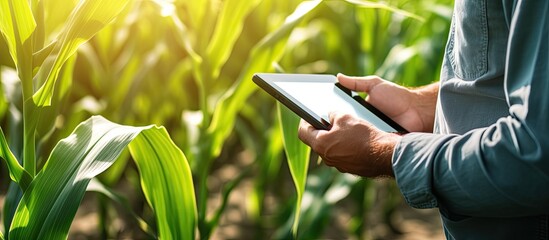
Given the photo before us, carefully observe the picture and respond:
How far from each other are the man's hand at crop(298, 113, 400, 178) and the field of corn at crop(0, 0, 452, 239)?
261 mm

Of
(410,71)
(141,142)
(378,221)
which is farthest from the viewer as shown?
(378,221)

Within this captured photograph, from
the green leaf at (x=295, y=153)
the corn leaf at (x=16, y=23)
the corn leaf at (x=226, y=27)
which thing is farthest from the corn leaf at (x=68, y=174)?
the corn leaf at (x=226, y=27)

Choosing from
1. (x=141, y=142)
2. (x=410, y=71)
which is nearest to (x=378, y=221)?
(x=410, y=71)

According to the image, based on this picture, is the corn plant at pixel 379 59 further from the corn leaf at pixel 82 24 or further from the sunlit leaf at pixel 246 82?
the corn leaf at pixel 82 24

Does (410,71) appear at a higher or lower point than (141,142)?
lower

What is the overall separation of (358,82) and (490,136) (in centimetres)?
43

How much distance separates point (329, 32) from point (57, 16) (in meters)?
1.02

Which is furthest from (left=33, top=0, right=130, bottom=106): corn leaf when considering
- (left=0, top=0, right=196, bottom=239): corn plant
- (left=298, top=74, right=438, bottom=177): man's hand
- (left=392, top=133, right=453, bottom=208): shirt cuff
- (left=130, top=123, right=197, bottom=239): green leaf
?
(left=392, top=133, right=453, bottom=208): shirt cuff

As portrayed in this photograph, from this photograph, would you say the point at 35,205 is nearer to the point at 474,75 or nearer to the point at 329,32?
the point at 474,75

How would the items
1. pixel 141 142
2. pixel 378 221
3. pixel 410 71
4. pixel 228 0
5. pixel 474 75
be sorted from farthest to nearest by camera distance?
pixel 378 221 → pixel 410 71 → pixel 228 0 → pixel 141 142 → pixel 474 75

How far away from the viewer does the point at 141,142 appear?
4.06ft

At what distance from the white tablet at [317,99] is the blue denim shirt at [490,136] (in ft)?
0.43

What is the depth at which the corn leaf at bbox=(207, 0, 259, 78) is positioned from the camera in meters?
1.47

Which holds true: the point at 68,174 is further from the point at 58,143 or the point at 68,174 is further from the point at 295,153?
the point at 295,153
